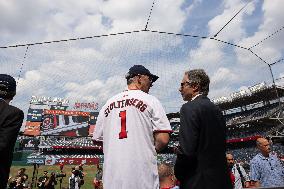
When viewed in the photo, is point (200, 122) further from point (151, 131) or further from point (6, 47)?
point (6, 47)

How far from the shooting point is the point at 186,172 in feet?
7.97

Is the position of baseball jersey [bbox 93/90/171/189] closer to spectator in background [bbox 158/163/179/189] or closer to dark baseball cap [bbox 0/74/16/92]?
dark baseball cap [bbox 0/74/16/92]

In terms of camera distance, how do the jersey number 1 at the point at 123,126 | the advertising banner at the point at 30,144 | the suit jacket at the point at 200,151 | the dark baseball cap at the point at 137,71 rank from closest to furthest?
the suit jacket at the point at 200,151 < the jersey number 1 at the point at 123,126 < the dark baseball cap at the point at 137,71 < the advertising banner at the point at 30,144

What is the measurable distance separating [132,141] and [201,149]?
0.56 metres

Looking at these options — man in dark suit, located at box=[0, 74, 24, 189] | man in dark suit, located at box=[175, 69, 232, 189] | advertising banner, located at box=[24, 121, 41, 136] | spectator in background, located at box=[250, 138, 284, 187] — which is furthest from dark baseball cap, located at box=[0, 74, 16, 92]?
advertising banner, located at box=[24, 121, 41, 136]

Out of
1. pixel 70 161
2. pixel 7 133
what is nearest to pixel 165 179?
pixel 7 133

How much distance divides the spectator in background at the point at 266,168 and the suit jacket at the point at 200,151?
3.31 m

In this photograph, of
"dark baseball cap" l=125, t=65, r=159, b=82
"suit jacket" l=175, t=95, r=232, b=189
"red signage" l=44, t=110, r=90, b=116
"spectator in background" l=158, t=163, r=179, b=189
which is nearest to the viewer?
"suit jacket" l=175, t=95, r=232, b=189

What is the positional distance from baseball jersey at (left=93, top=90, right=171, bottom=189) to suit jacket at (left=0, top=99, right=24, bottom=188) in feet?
2.49

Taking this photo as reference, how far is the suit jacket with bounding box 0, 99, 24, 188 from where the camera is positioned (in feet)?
7.98

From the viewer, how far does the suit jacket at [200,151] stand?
238 centimetres

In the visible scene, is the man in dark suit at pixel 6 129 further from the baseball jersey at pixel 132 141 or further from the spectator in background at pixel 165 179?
the spectator in background at pixel 165 179

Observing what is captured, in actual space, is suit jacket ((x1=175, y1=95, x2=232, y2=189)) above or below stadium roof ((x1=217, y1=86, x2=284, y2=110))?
below

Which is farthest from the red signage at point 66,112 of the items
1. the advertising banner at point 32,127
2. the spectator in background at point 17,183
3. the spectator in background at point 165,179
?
the spectator in background at point 165,179
